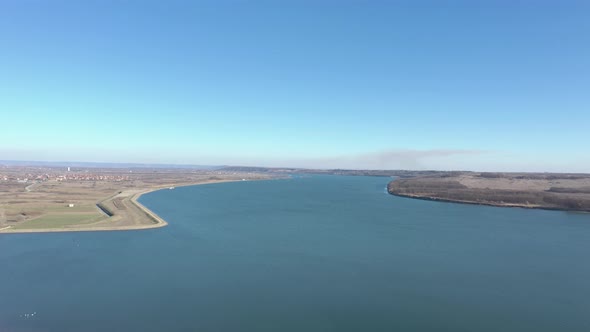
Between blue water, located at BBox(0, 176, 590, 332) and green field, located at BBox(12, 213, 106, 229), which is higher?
green field, located at BBox(12, 213, 106, 229)

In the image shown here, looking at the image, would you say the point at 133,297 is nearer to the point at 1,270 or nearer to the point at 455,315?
the point at 1,270

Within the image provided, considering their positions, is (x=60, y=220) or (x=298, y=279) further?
(x=60, y=220)

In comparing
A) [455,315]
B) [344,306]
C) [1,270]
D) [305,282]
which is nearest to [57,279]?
[1,270]

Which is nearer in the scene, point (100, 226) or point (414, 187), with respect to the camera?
point (100, 226)

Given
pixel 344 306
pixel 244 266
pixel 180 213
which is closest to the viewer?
pixel 344 306

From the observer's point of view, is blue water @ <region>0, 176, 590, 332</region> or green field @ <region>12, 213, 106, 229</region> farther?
green field @ <region>12, 213, 106, 229</region>

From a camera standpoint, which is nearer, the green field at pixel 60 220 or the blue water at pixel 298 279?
the blue water at pixel 298 279

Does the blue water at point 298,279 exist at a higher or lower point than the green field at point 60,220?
lower

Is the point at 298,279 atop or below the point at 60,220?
below
